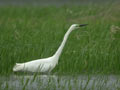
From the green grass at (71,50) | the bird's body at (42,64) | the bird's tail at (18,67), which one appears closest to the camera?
the bird's tail at (18,67)

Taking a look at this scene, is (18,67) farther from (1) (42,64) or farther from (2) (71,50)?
(2) (71,50)

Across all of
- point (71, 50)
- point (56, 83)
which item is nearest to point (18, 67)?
point (56, 83)

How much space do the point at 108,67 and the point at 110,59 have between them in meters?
0.21

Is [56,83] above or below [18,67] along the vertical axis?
below

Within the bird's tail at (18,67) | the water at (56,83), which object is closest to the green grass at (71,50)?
the bird's tail at (18,67)

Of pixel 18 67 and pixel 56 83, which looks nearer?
pixel 56 83

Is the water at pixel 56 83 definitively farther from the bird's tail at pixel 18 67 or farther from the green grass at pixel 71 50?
the green grass at pixel 71 50

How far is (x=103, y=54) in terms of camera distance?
8727mm

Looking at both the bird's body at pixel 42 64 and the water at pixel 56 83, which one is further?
the bird's body at pixel 42 64

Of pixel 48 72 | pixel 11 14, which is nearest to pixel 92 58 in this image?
pixel 48 72

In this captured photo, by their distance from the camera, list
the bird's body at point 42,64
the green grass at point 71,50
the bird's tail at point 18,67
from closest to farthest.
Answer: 1. the bird's tail at point 18,67
2. the bird's body at point 42,64
3. the green grass at point 71,50

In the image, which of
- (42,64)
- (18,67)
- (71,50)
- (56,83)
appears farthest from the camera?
(71,50)

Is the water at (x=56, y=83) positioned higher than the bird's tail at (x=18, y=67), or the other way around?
the bird's tail at (x=18, y=67)

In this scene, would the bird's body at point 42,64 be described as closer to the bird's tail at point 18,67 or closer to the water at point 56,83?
the bird's tail at point 18,67
